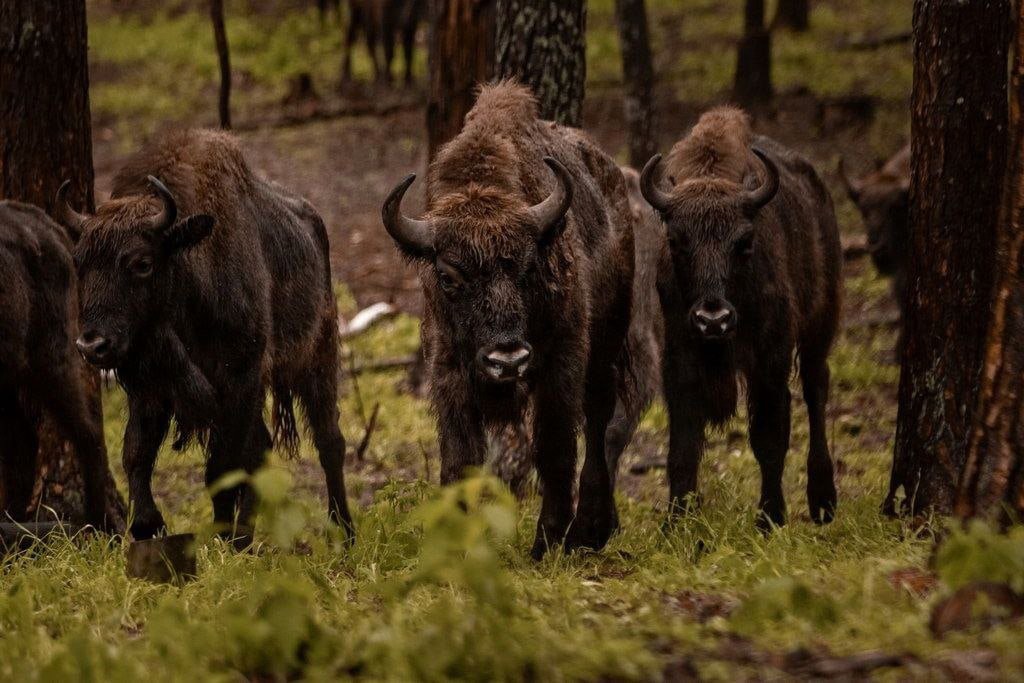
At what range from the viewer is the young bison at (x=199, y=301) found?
7.41 m

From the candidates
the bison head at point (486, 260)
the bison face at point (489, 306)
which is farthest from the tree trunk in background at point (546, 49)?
the bison face at point (489, 306)

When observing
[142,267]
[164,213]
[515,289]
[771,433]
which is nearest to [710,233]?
[771,433]

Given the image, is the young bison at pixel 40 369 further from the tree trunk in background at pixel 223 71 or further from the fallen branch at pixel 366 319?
the fallen branch at pixel 366 319

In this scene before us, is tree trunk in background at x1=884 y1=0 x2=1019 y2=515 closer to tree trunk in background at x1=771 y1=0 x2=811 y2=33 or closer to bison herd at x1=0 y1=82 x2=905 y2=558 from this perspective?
bison herd at x1=0 y1=82 x2=905 y2=558

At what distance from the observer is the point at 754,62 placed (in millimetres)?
21734

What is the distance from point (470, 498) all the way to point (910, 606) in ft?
5.35

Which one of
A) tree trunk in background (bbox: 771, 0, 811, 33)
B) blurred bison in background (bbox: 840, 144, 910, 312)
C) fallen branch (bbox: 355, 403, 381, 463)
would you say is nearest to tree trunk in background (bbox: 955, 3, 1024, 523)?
fallen branch (bbox: 355, 403, 381, 463)

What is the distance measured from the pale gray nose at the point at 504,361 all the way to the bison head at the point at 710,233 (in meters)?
1.54

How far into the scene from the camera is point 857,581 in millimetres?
5172

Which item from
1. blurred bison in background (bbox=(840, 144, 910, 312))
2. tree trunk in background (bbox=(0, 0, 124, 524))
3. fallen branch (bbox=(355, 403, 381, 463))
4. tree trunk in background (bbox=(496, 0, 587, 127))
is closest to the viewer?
tree trunk in background (bbox=(0, 0, 124, 524))

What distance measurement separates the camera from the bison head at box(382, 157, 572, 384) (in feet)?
22.1

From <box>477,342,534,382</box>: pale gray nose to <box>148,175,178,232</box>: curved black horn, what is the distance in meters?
1.93

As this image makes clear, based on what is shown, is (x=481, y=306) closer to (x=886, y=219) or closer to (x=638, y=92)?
(x=886, y=219)

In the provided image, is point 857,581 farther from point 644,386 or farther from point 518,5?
point 518,5
